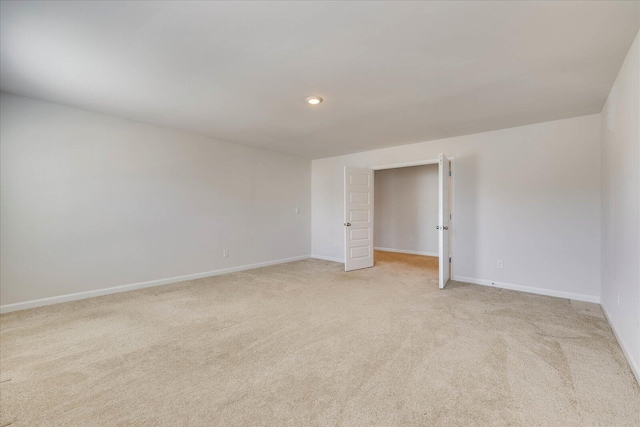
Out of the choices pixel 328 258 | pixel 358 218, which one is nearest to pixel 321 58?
pixel 358 218

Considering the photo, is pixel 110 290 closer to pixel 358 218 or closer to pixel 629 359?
pixel 358 218

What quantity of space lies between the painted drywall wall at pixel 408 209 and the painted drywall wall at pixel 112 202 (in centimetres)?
380

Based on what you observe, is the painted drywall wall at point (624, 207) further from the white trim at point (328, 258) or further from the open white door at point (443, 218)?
the white trim at point (328, 258)

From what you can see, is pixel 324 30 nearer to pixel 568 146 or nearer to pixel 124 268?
pixel 568 146

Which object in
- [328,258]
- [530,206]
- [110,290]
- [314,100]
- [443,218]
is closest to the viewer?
[314,100]

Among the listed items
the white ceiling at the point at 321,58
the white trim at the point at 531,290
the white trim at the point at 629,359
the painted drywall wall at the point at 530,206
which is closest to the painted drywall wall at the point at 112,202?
the white ceiling at the point at 321,58

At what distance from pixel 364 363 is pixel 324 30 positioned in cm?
248

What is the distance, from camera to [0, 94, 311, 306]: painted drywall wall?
10.6 feet

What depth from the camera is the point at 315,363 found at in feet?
7.04

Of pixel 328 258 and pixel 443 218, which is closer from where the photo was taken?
pixel 443 218

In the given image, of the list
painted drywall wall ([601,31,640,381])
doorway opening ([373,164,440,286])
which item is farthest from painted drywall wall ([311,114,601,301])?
doorway opening ([373,164,440,286])

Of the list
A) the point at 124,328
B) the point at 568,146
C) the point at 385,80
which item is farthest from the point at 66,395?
the point at 568,146

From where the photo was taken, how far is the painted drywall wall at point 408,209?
7187 millimetres

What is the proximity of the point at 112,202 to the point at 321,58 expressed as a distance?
3549 millimetres
